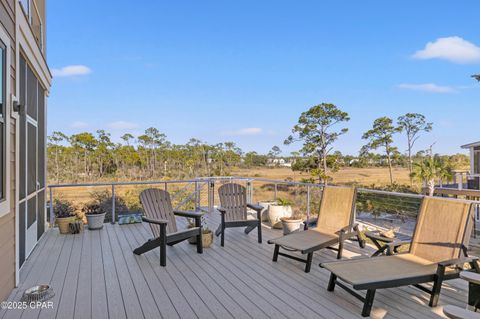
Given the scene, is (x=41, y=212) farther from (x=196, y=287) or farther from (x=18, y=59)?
(x=196, y=287)

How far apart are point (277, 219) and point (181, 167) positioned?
17531 mm

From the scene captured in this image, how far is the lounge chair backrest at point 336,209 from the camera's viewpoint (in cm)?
432

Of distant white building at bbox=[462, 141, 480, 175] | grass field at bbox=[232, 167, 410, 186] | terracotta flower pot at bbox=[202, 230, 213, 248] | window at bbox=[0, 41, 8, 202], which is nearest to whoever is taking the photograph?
window at bbox=[0, 41, 8, 202]

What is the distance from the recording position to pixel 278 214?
6.20 m

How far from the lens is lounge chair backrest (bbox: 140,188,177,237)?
4527mm

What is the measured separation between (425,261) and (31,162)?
17.3ft

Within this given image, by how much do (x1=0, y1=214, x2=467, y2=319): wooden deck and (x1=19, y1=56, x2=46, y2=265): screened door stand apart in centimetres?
40

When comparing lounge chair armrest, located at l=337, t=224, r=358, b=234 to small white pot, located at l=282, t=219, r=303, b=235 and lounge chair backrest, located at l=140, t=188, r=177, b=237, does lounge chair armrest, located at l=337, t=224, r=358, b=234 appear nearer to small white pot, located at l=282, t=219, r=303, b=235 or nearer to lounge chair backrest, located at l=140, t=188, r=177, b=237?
small white pot, located at l=282, t=219, r=303, b=235

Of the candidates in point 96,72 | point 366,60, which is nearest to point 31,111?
point 96,72

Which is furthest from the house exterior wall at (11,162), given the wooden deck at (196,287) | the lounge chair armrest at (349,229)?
the lounge chair armrest at (349,229)

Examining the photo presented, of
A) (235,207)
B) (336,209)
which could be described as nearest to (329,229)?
(336,209)

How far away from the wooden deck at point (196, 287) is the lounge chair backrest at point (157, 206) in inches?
13.9

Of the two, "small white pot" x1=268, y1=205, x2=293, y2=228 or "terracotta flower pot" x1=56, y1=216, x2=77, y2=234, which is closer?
"terracotta flower pot" x1=56, y1=216, x2=77, y2=234

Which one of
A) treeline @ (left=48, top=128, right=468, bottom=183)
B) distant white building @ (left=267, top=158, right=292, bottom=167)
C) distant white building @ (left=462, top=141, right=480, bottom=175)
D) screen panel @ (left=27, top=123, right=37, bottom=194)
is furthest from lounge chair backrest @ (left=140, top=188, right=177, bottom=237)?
distant white building @ (left=267, top=158, right=292, bottom=167)
